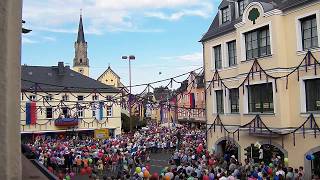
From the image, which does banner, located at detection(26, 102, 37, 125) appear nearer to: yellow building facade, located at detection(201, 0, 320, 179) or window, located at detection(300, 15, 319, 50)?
yellow building facade, located at detection(201, 0, 320, 179)

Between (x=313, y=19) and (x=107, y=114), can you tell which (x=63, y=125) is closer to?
(x=107, y=114)

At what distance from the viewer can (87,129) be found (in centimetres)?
5934

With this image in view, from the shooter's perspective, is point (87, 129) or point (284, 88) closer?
point (284, 88)

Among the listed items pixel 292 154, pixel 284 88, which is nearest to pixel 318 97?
pixel 284 88

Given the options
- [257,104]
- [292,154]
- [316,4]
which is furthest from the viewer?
Result: [257,104]

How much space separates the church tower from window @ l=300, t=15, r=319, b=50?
9744cm

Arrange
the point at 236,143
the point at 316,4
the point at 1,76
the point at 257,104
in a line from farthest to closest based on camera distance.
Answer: the point at 236,143 < the point at 257,104 < the point at 316,4 < the point at 1,76

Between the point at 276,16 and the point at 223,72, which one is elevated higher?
the point at 276,16

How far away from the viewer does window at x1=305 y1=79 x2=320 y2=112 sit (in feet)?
64.3

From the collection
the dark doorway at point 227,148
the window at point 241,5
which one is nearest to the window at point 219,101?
the dark doorway at point 227,148

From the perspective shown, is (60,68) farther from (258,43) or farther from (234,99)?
(258,43)

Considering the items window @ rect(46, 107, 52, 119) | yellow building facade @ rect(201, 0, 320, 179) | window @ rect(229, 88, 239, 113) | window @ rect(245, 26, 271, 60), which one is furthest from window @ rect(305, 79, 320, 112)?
window @ rect(46, 107, 52, 119)

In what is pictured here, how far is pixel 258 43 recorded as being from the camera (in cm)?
2245

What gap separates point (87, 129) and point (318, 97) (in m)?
44.1
